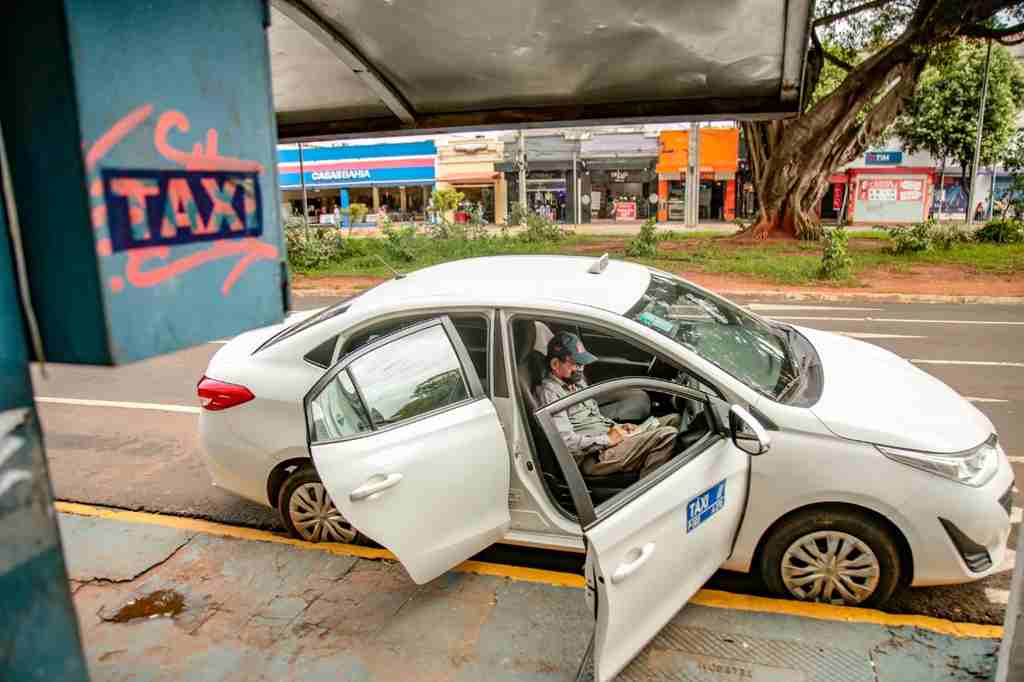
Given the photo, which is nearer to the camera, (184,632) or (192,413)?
(184,632)

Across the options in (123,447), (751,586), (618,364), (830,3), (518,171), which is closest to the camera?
(751,586)

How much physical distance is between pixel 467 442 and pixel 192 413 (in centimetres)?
449

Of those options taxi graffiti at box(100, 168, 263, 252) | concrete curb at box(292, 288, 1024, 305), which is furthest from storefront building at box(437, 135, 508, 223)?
taxi graffiti at box(100, 168, 263, 252)

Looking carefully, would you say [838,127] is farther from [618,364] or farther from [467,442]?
[467,442]

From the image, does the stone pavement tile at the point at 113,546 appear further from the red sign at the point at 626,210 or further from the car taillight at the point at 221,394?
the red sign at the point at 626,210

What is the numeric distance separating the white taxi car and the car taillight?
0.02 metres

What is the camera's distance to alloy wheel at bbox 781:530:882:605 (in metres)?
3.16

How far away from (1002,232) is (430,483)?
73.9 ft

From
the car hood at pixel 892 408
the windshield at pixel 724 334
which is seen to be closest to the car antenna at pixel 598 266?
the windshield at pixel 724 334

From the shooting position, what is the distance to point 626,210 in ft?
129

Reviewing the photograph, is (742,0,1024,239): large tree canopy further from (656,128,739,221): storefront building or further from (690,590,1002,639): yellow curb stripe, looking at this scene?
(690,590,1002,639): yellow curb stripe

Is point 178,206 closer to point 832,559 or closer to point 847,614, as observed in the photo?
point 832,559

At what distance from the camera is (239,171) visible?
1.84 meters

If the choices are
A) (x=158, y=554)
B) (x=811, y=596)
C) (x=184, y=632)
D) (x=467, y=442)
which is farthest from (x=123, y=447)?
(x=811, y=596)
